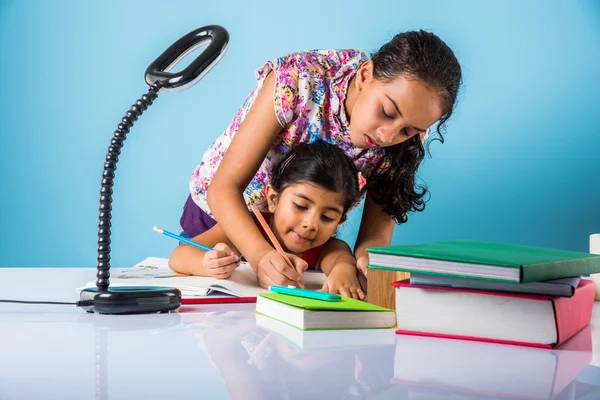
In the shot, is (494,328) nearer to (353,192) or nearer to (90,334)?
(90,334)

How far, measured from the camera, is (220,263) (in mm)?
1222

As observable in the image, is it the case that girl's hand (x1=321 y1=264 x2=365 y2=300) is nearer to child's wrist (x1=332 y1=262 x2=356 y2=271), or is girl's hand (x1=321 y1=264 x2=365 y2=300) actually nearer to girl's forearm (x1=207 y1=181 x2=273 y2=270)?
child's wrist (x1=332 y1=262 x2=356 y2=271)

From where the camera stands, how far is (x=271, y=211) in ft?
5.23

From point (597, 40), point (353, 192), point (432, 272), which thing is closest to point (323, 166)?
point (353, 192)

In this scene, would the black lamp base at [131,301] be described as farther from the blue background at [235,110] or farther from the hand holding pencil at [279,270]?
the blue background at [235,110]

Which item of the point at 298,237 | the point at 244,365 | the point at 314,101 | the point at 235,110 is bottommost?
the point at 244,365

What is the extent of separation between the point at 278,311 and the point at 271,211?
0.77m

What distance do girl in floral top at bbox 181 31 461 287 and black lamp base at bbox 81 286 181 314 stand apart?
27 centimetres

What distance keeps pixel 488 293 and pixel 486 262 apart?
46 mm

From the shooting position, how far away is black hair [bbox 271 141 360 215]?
146 centimetres

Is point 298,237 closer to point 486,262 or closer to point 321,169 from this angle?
point 321,169

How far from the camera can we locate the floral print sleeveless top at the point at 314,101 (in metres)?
1.44

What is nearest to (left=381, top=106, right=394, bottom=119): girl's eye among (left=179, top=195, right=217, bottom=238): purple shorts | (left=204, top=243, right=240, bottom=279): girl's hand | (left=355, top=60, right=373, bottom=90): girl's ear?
(left=355, top=60, right=373, bottom=90): girl's ear

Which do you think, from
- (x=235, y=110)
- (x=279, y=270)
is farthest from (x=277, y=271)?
(x=235, y=110)
